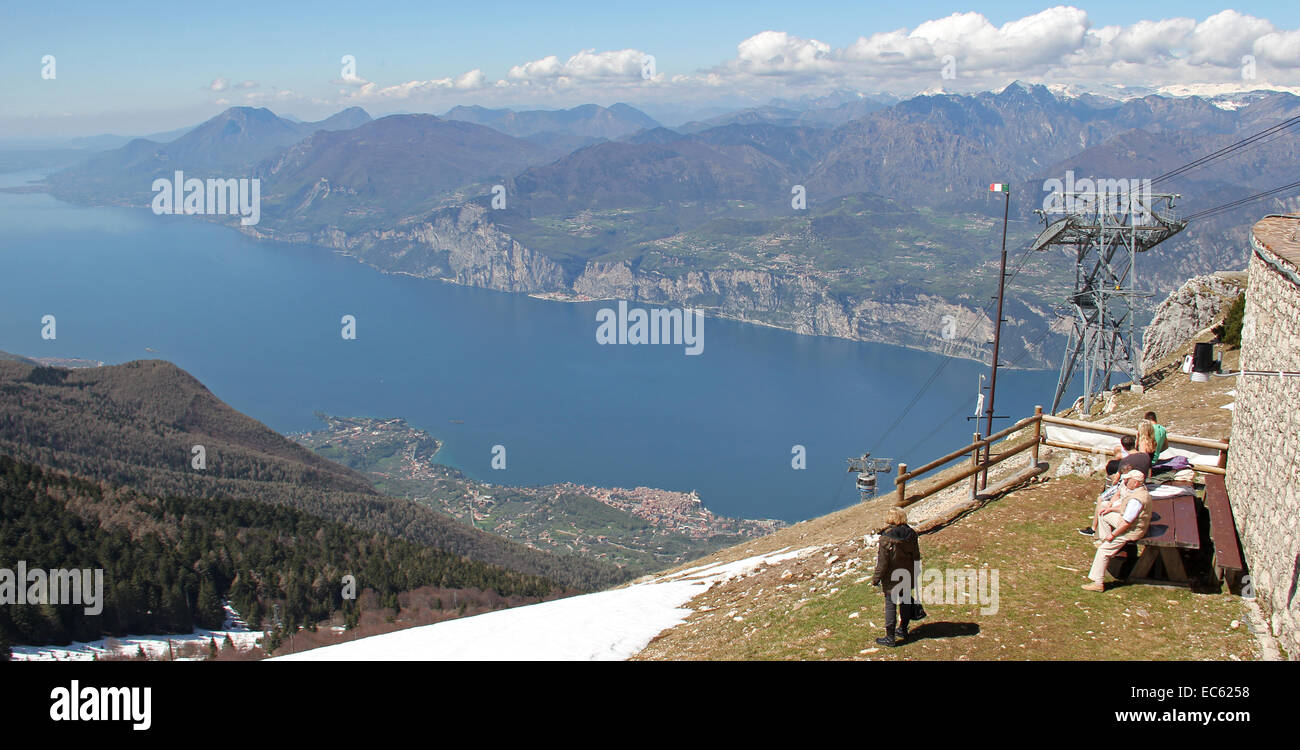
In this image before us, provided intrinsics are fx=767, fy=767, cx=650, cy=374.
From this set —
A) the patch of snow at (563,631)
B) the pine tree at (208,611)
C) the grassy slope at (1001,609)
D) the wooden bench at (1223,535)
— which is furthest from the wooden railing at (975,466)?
the pine tree at (208,611)

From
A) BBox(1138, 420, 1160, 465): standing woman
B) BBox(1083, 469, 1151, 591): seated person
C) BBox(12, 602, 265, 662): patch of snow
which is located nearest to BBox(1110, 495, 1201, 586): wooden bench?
BBox(1083, 469, 1151, 591): seated person

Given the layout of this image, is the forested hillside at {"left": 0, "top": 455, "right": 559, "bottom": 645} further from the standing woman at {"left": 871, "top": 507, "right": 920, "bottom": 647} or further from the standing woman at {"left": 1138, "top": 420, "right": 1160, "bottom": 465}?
the standing woman at {"left": 871, "top": 507, "right": 920, "bottom": 647}

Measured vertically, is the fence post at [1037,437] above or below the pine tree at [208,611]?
above

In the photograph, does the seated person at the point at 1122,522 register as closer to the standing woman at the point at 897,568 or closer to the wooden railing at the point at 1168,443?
the standing woman at the point at 897,568

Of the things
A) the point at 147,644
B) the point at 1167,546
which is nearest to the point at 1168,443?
the point at 1167,546

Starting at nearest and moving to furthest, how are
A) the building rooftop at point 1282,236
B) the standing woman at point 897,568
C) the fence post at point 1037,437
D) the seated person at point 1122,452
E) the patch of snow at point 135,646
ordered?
1. the standing woman at point 897,568
2. the building rooftop at point 1282,236
3. the seated person at point 1122,452
4. the fence post at point 1037,437
5. the patch of snow at point 135,646

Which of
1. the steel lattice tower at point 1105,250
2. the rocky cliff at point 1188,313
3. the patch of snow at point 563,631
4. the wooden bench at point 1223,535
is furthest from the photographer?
the steel lattice tower at point 1105,250
